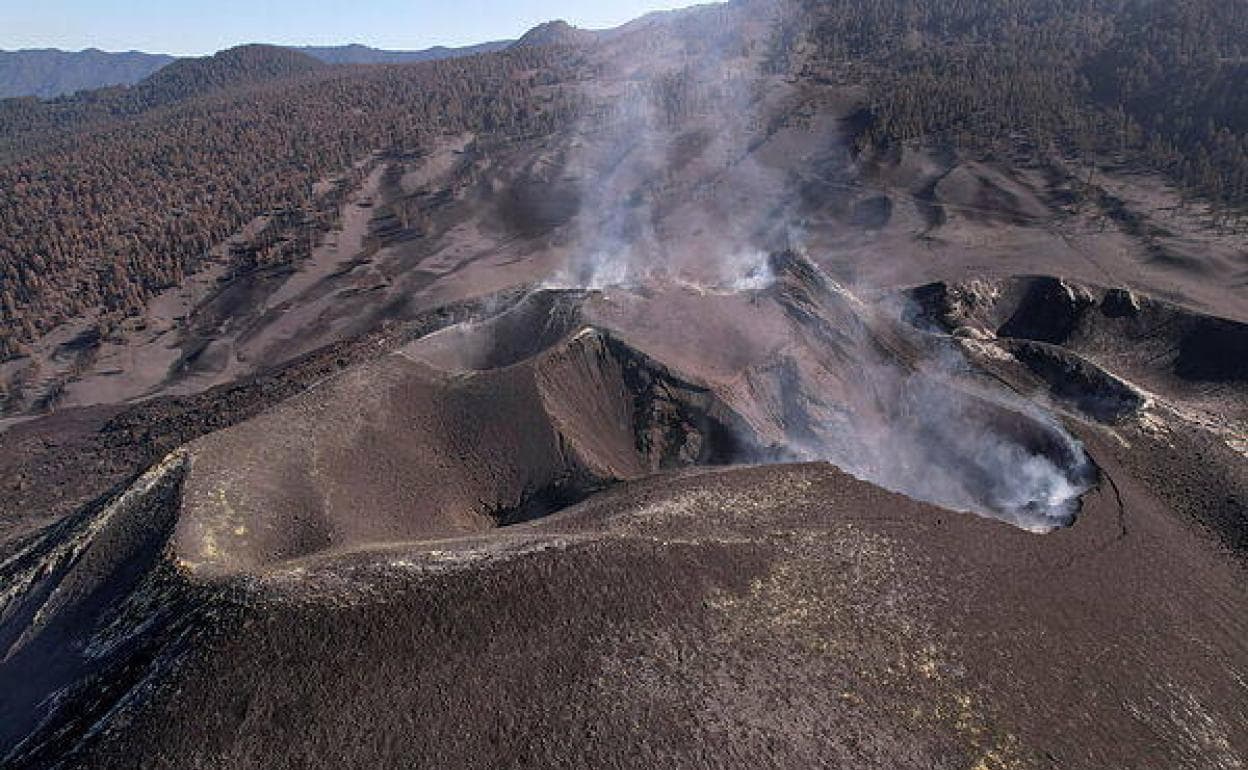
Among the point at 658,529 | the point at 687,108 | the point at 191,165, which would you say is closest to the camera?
the point at 658,529

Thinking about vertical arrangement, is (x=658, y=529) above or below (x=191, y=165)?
above

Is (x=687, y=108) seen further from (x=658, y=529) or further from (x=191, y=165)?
(x=658, y=529)

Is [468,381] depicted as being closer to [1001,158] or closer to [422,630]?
[422,630]

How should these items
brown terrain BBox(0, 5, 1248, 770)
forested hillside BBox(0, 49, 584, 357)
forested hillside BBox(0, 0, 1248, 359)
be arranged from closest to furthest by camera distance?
brown terrain BBox(0, 5, 1248, 770), forested hillside BBox(0, 49, 584, 357), forested hillside BBox(0, 0, 1248, 359)

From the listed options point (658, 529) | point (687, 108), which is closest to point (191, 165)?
point (687, 108)

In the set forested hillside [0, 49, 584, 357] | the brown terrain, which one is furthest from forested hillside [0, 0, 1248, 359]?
the brown terrain

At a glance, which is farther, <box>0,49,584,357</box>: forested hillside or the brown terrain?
<box>0,49,584,357</box>: forested hillside

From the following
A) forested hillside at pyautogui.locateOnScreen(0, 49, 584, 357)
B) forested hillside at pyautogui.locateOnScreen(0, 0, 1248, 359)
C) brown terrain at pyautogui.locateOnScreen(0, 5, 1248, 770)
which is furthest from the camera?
forested hillside at pyautogui.locateOnScreen(0, 0, 1248, 359)

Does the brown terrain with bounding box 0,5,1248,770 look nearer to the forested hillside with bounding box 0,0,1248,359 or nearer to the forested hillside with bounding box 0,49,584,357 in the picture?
the forested hillside with bounding box 0,49,584,357
